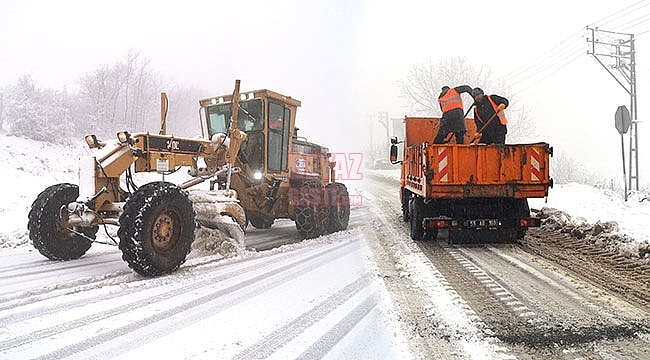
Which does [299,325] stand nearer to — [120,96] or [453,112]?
[453,112]

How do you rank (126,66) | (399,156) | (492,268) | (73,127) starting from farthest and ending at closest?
(126,66) < (73,127) < (399,156) < (492,268)

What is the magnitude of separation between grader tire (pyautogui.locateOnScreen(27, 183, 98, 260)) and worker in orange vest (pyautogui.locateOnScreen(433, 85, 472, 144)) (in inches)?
213

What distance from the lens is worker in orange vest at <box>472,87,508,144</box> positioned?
7113mm

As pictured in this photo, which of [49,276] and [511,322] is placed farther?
[49,276]

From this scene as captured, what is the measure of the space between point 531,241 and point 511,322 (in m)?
3.77

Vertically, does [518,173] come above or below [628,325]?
above

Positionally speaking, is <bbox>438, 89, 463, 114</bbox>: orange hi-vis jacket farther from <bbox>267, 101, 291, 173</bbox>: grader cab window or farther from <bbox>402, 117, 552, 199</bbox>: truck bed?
<bbox>267, 101, 291, 173</bbox>: grader cab window

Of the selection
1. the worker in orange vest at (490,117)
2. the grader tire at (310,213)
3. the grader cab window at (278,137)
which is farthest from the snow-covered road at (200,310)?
the worker in orange vest at (490,117)

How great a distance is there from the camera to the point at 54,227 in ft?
16.5

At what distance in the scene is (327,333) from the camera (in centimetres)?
288

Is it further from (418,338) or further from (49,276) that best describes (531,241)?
(49,276)

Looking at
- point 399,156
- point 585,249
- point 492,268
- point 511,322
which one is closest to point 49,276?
point 511,322

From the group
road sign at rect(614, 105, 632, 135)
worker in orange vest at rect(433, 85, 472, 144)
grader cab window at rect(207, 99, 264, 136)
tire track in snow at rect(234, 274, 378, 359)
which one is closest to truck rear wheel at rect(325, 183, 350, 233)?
grader cab window at rect(207, 99, 264, 136)

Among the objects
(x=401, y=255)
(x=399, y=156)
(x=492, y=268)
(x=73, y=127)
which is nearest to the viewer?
(x=492, y=268)
